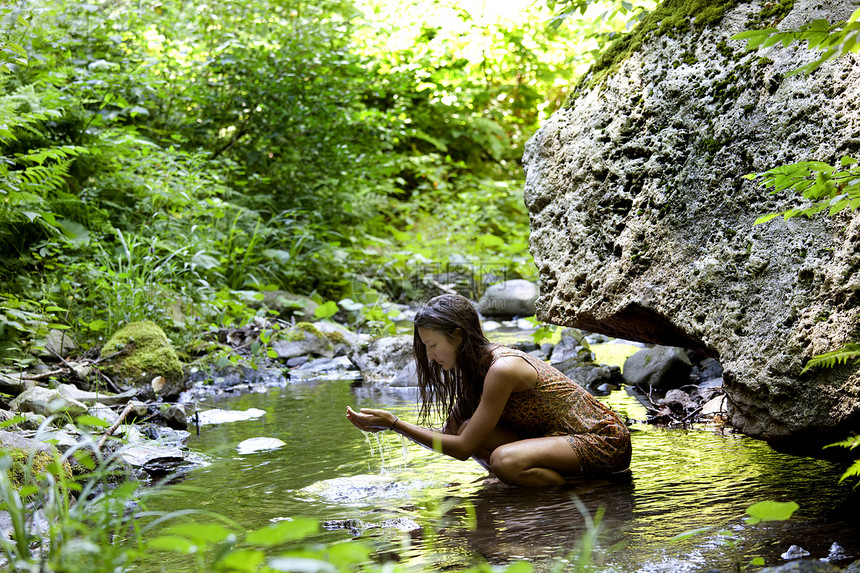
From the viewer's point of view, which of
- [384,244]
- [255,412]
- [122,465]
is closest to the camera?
[122,465]

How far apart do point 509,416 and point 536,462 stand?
302 mm

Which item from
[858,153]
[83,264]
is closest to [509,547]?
[858,153]

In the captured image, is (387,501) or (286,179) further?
(286,179)

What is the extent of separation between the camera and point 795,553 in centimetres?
243

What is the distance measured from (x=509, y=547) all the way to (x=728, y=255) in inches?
72.0

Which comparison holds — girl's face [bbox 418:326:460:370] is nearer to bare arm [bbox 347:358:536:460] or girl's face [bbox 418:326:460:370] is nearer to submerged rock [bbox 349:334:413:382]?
bare arm [bbox 347:358:536:460]

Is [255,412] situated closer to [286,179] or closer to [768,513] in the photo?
[768,513]

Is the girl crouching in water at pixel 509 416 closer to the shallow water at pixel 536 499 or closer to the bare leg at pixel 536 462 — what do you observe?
the bare leg at pixel 536 462

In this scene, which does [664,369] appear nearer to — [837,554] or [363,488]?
[363,488]

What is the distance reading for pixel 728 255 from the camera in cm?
361

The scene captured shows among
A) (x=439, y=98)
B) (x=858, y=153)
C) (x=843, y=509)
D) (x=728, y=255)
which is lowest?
(x=843, y=509)

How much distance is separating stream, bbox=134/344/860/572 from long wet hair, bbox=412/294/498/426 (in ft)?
1.51

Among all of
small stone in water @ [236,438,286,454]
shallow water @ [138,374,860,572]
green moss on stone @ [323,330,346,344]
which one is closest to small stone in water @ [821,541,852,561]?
shallow water @ [138,374,860,572]

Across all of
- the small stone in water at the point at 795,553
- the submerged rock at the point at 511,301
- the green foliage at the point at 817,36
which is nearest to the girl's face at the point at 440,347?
the small stone in water at the point at 795,553
